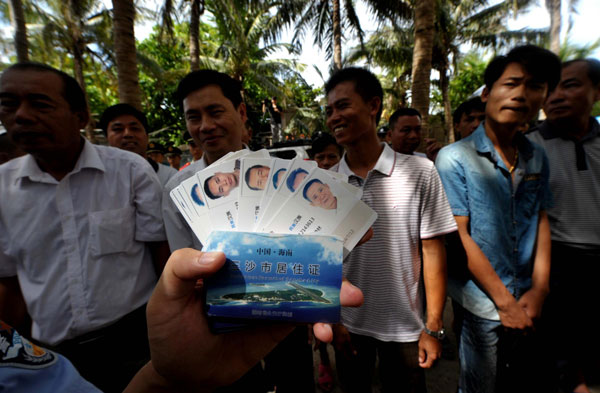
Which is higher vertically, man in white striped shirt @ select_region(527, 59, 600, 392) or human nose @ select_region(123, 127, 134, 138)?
human nose @ select_region(123, 127, 134, 138)

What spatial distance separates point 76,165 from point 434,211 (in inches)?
85.8

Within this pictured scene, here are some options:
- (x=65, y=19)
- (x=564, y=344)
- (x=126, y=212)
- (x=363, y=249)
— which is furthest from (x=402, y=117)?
(x=65, y=19)

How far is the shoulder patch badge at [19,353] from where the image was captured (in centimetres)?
70

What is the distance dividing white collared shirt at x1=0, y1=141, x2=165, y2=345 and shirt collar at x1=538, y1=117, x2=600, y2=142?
316 centimetres

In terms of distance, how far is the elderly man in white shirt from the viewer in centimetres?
147

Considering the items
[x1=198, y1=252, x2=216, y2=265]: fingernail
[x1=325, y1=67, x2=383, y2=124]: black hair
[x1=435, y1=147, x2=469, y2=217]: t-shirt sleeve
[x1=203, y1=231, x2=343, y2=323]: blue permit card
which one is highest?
[x1=325, y1=67, x2=383, y2=124]: black hair

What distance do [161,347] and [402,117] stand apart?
138 inches

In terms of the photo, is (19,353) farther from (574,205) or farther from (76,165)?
(574,205)

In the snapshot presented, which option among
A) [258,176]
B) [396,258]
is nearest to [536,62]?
[396,258]

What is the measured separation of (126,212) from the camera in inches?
64.6

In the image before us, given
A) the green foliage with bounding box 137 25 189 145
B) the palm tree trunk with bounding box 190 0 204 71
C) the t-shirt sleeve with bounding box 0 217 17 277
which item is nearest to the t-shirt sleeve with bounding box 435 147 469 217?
the t-shirt sleeve with bounding box 0 217 17 277

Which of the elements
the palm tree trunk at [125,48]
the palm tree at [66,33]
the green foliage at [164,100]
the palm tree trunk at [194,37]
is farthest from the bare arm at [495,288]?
the green foliage at [164,100]

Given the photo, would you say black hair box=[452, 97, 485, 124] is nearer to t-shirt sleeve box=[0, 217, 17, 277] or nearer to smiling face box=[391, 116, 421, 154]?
smiling face box=[391, 116, 421, 154]

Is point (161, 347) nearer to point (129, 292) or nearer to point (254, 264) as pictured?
point (254, 264)
